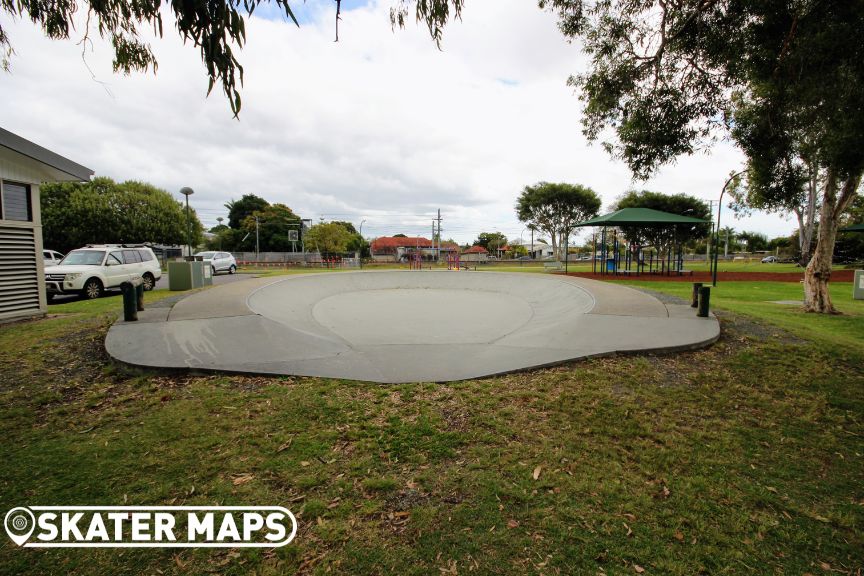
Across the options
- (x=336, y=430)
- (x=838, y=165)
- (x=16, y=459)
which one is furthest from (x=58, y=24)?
(x=838, y=165)

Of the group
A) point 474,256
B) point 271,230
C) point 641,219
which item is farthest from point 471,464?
point 474,256

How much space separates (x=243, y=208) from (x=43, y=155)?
64482 millimetres

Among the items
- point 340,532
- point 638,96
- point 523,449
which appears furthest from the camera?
point 638,96

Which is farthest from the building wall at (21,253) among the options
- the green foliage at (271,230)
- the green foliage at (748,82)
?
the green foliage at (271,230)

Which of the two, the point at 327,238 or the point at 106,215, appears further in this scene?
the point at 327,238

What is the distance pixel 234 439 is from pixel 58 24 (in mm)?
4830

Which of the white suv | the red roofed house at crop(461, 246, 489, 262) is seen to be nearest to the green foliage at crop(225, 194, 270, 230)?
the red roofed house at crop(461, 246, 489, 262)

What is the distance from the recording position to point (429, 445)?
3338mm

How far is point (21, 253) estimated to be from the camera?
24.8 feet

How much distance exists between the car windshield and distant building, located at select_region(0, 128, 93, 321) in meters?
4.96

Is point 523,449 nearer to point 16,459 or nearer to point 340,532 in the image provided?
point 340,532

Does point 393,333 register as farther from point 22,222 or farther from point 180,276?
point 180,276

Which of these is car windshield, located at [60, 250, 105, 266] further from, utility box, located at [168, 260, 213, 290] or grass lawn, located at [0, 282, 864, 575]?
grass lawn, located at [0, 282, 864, 575]

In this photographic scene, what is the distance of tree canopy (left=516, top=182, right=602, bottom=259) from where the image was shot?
41069mm
